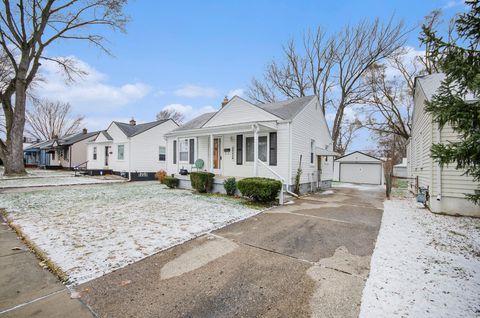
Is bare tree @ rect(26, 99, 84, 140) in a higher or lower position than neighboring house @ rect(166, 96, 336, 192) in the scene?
higher

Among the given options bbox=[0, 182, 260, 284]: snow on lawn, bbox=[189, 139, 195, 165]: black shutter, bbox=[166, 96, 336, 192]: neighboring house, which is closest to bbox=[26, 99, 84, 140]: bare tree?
bbox=[166, 96, 336, 192]: neighboring house

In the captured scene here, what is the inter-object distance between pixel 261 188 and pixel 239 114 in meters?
5.39

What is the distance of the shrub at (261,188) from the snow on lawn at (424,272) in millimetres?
3543

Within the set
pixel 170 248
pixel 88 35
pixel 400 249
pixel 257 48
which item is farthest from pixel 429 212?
pixel 88 35

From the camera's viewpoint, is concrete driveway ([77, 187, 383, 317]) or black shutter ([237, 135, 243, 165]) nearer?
concrete driveway ([77, 187, 383, 317])

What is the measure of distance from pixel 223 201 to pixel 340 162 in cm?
1770

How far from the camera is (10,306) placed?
2496 mm

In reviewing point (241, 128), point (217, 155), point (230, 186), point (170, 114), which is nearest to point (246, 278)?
point (230, 186)

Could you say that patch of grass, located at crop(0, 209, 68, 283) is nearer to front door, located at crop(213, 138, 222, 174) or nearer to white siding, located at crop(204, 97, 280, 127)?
front door, located at crop(213, 138, 222, 174)

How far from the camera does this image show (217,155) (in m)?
12.8

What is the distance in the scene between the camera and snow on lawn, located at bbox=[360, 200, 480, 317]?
2477 millimetres

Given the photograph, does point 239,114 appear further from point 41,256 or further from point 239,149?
point 41,256

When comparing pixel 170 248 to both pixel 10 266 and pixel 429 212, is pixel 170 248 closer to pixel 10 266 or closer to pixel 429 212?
pixel 10 266

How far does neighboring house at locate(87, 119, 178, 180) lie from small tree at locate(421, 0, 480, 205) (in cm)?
1898
